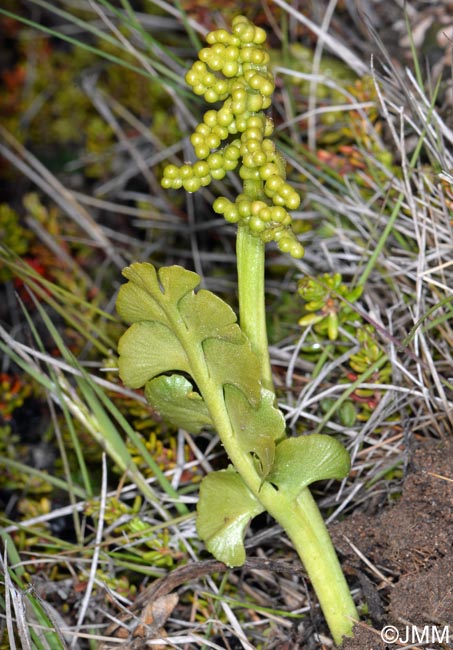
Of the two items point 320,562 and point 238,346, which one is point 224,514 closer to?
point 320,562

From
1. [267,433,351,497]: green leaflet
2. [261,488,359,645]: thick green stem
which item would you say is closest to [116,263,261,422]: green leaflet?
[267,433,351,497]: green leaflet

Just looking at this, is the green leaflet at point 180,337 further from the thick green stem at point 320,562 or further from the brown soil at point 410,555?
the brown soil at point 410,555

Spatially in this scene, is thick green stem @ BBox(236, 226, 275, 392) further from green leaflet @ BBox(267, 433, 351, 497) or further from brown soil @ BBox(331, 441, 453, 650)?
brown soil @ BBox(331, 441, 453, 650)

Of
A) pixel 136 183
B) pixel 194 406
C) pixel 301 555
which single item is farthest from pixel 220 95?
pixel 136 183

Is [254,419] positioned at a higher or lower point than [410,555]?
higher

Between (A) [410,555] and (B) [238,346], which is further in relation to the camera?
(A) [410,555]

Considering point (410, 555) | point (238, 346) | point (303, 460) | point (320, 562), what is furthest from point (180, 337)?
point (410, 555)

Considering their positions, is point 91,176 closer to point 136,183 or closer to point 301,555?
point 136,183
